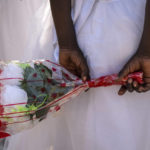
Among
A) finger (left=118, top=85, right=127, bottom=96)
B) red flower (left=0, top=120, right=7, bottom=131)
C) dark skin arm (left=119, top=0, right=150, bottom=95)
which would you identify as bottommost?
red flower (left=0, top=120, right=7, bottom=131)

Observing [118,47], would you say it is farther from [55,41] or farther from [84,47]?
[55,41]

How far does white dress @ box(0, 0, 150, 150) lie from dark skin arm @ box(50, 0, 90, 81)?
20 millimetres

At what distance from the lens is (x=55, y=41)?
870mm

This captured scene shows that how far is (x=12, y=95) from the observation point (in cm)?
71

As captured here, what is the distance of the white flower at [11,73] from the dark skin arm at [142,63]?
30cm

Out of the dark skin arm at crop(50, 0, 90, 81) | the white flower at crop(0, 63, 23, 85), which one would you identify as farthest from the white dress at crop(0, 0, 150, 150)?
the white flower at crop(0, 63, 23, 85)

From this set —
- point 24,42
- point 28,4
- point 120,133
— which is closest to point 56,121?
point 120,133

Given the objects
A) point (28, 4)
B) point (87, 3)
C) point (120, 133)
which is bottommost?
point (120, 133)

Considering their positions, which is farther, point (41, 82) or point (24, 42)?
point (24, 42)

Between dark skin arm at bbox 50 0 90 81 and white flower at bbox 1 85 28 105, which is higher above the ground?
dark skin arm at bbox 50 0 90 81

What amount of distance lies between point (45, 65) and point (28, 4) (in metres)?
0.38

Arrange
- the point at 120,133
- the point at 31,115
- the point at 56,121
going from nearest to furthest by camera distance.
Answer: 1. the point at 31,115
2. the point at 120,133
3. the point at 56,121

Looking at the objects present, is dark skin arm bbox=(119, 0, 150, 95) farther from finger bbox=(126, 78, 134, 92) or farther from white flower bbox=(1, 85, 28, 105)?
white flower bbox=(1, 85, 28, 105)

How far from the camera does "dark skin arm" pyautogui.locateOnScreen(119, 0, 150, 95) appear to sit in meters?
0.72
